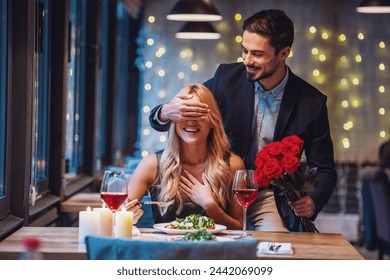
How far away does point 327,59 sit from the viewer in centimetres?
859

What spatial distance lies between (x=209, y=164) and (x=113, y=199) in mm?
668

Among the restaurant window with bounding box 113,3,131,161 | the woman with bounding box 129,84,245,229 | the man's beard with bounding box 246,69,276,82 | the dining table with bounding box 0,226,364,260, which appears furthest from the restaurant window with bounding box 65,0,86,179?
the dining table with bounding box 0,226,364,260

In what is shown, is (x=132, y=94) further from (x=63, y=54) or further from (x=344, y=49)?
(x=63, y=54)

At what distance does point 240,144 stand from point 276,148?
72cm

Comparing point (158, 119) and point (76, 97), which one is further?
point (76, 97)

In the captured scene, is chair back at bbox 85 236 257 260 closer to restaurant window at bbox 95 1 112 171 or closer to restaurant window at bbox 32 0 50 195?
restaurant window at bbox 32 0 50 195

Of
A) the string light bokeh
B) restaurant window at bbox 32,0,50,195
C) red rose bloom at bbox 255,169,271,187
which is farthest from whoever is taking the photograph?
the string light bokeh

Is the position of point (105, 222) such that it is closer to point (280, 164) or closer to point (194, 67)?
point (280, 164)

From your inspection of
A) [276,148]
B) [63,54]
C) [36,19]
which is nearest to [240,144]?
[276,148]

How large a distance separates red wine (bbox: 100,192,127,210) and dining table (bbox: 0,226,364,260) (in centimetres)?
12

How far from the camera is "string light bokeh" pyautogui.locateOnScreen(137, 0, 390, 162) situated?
857 centimetres

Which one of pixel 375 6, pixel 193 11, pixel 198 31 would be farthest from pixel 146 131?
pixel 375 6

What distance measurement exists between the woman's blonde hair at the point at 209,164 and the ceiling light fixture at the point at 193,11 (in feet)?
8.12

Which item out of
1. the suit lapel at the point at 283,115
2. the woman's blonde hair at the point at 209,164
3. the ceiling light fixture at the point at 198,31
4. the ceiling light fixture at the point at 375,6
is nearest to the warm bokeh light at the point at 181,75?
the ceiling light fixture at the point at 198,31
